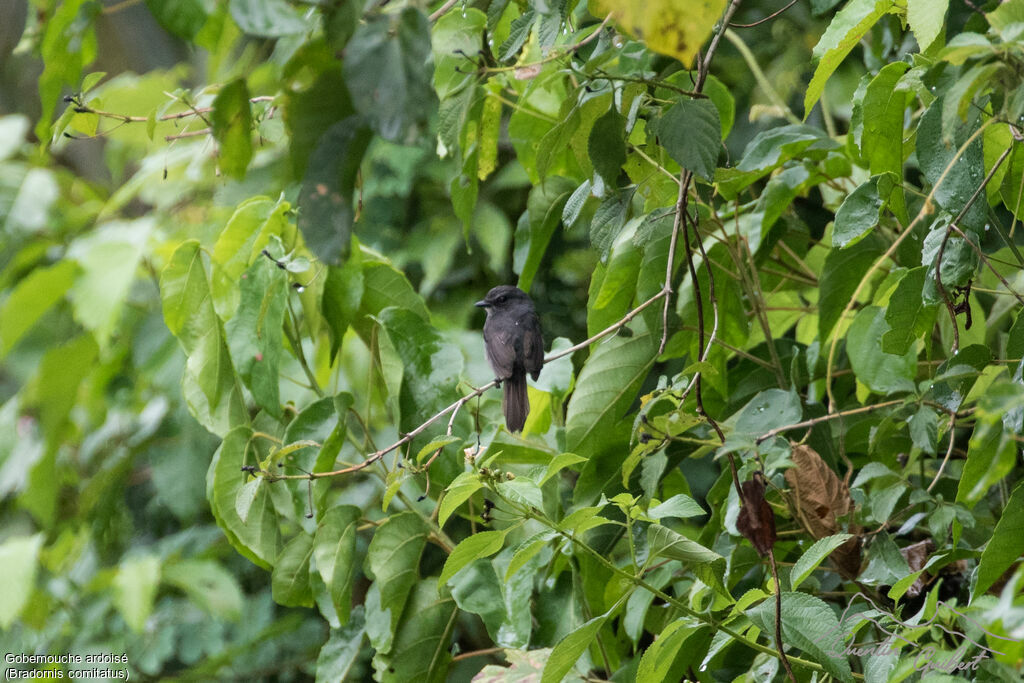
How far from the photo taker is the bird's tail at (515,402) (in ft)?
6.04

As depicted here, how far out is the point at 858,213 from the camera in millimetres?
1477

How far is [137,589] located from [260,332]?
194 centimetres

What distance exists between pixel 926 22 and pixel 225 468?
4.75 feet

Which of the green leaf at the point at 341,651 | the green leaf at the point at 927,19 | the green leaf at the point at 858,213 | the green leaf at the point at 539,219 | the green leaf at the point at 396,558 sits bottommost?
the green leaf at the point at 341,651

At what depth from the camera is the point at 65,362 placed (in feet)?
8.23

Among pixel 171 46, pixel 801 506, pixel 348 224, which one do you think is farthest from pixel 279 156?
pixel 348 224

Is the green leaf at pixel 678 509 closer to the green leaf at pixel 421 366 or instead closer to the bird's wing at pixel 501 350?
the green leaf at pixel 421 366

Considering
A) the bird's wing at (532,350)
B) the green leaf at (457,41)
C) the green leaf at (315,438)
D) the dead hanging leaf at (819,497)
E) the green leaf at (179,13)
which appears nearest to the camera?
the green leaf at (179,13)

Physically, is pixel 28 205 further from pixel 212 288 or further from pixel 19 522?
A: pixel 19 522

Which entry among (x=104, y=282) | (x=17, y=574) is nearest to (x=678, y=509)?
(x=104, y=282)

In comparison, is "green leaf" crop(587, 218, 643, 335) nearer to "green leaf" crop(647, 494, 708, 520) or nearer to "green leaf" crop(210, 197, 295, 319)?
"green leaf" crop(647, 494, 708, 520)

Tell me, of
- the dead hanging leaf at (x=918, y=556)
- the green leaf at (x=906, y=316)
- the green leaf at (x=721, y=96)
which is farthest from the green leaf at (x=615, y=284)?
the dead hanging leaf at (x=918, y=556)

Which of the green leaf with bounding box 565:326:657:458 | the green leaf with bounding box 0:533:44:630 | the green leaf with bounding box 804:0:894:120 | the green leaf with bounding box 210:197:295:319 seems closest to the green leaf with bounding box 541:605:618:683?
the green leaf with bounding box 565:326:657:458

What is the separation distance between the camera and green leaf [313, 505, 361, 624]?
1782mm
